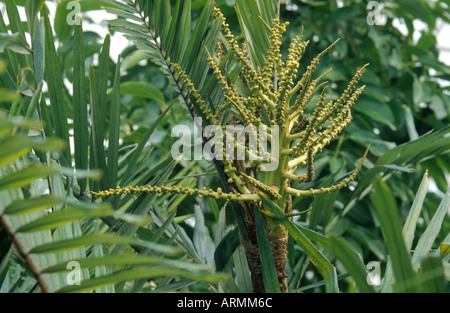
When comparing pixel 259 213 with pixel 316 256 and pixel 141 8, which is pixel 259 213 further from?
pixel 141 8

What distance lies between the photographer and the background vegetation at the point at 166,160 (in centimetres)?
25

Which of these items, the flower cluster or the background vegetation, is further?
the flower cluster

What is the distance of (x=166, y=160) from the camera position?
1.51 ft

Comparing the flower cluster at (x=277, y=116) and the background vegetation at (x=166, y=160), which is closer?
the background vegetation at (x=166, y=160)

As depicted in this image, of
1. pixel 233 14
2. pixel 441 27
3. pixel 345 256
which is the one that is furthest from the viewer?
pixel 441 27

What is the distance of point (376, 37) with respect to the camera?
1.08 m

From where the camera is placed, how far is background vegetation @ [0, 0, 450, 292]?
0.25 m

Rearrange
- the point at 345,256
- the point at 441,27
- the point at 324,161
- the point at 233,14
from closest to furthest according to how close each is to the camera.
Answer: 1. the point at 345,256
2. the point at 324,161
3. the point at 233,14
4. the point at 441,27

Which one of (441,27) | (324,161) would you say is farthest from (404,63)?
(324,161)

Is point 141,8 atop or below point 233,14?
below

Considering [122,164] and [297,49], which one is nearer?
[297,49]

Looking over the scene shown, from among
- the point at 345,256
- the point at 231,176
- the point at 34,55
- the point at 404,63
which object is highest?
the point at 404,63

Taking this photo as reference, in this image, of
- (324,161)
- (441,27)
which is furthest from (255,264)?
(441,27)

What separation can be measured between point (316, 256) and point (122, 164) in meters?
0.38
